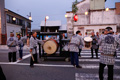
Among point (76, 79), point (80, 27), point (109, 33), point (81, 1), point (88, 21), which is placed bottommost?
point (76, 79)

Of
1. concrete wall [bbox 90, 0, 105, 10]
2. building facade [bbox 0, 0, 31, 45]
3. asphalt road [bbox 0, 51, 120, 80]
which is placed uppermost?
concrete wall [bbox 90, 0, 105, 10]

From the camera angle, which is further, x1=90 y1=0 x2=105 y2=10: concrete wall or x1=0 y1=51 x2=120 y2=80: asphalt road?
x1=90 y1=0 x2=105 y2=10: concrete wall

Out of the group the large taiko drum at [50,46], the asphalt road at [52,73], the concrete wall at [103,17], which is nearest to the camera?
the asphalt road at [52,73]

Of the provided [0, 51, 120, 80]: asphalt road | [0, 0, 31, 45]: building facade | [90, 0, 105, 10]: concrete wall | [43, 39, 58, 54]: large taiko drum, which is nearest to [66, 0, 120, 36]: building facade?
[90, 0, 105, 10]: concrete wall

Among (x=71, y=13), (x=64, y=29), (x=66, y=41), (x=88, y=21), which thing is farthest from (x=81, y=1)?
(x=66, y=41)

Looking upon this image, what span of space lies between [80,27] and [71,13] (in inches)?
277

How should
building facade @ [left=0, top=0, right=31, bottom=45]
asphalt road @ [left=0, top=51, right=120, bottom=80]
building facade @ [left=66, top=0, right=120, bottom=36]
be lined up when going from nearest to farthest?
asphalt road @ [left=0, top=51, right=120, bottom=80], building facade @ [left=66, top=0, right=120, bottom=36], building facade @ [left=0, top=0, right=31, bottom=45]

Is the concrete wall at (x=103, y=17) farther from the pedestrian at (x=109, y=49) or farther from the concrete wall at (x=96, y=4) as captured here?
the pedestrian at (x=109, y=49)

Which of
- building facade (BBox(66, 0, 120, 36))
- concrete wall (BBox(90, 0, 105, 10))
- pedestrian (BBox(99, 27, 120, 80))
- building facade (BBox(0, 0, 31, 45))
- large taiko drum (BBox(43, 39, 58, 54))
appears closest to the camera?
pedestrian (BBox(99, 27, 120, 80))

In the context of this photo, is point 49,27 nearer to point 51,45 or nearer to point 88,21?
point 88,21

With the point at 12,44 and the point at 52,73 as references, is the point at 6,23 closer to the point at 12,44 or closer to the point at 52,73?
the point at 12,44

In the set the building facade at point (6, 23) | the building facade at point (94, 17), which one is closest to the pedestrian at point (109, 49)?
the building facade at point (94, 17)

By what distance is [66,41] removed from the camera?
23.9 feet

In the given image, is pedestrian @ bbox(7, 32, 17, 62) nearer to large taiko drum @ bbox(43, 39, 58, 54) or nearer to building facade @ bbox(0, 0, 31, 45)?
large taiko drum @ bbox(43, 39, 58, 54)
